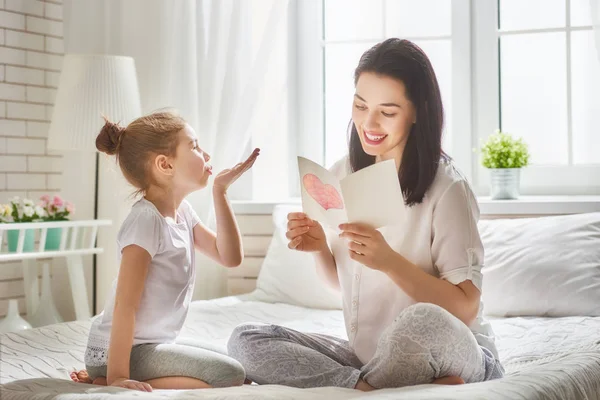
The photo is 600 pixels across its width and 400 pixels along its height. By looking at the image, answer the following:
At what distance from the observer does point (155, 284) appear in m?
1.88

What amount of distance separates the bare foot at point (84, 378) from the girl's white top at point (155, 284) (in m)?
0.04

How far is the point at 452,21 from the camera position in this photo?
11.7ft

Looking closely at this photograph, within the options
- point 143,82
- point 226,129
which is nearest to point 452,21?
point 226,129

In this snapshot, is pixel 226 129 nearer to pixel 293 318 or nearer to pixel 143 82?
pixel 143 82

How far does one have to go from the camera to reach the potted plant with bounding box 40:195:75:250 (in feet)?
10.4

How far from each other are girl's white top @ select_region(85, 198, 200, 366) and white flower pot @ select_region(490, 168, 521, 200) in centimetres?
164

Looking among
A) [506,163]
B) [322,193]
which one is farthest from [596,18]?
[322,193]

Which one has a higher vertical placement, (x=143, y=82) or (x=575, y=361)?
(x=143, y=82)

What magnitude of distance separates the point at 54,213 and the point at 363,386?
1.84 meters

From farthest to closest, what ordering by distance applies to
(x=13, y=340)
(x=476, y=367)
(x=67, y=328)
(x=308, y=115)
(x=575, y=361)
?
(x=308, y=115) → (x=67, y=328) → (x=13, y=340) → (x=575, y=361) → (x=476, y=367)

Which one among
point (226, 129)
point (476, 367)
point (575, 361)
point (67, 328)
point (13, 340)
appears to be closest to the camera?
point (476, 367)

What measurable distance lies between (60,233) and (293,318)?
0.96 m

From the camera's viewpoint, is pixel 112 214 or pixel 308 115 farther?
pixel 308 115

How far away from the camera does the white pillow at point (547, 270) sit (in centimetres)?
268
